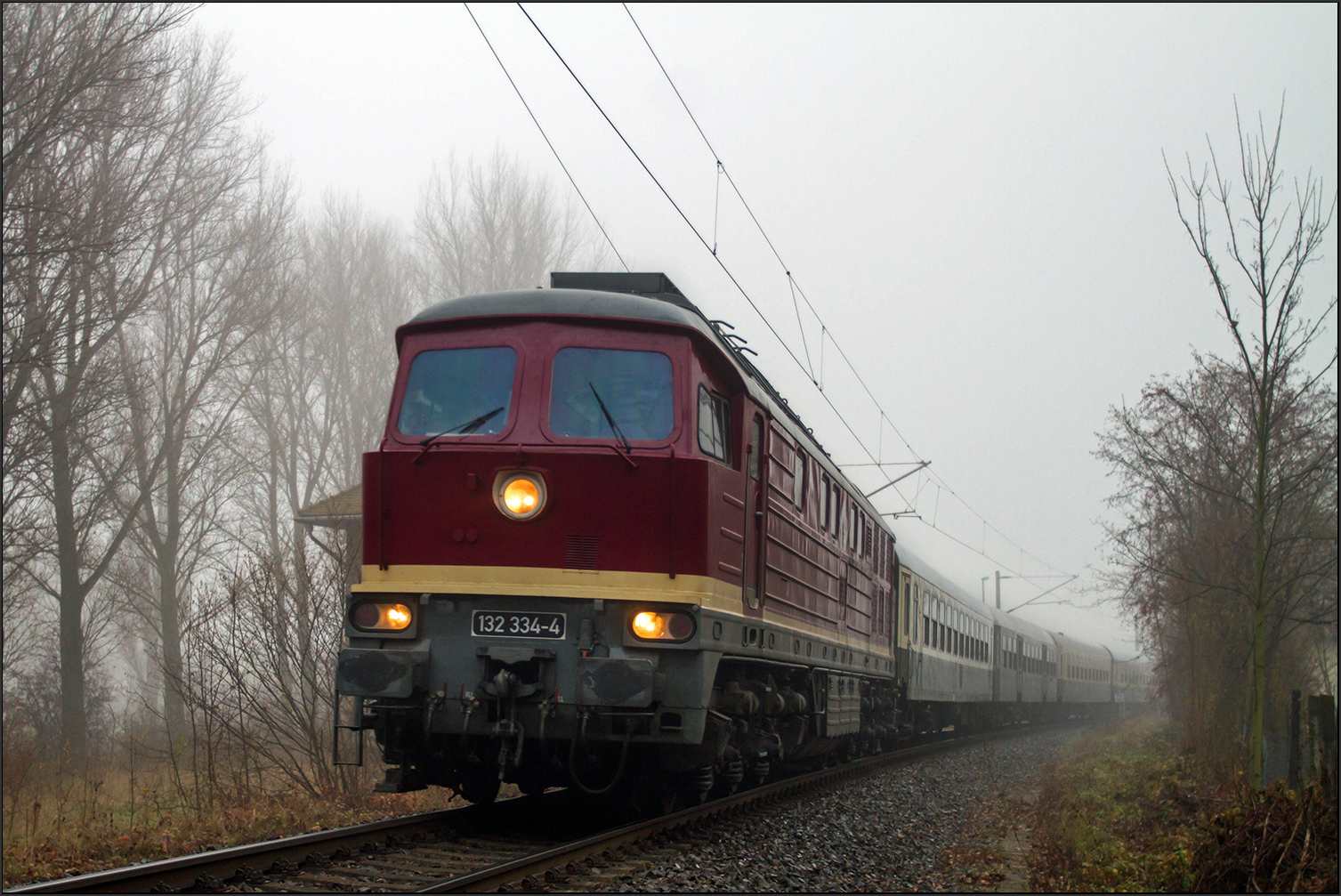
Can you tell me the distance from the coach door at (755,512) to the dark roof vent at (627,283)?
110 cm

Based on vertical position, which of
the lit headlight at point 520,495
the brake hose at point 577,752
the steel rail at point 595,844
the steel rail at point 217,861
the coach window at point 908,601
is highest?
the lit headlight at point 520,495

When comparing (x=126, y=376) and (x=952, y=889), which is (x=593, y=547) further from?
(x=126, y=376)

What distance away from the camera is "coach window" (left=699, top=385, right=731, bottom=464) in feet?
24.1

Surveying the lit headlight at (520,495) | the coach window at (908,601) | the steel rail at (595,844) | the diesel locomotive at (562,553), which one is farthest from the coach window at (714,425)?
the coach window at (908,601)

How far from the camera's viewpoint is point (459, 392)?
7281 millimetres

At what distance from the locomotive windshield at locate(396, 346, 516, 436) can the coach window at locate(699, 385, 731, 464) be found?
1213 mm

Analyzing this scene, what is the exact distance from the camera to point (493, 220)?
33094mm

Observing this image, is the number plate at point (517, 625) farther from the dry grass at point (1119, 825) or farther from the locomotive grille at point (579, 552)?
the dry grass at point (1119, 825)

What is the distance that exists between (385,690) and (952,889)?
3.44 metres

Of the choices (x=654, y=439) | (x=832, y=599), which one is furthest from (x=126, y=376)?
(x=654, y=439)

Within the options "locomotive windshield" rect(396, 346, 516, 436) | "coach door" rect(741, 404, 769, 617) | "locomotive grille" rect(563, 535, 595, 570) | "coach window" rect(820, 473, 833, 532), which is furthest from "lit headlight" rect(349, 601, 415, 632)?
"coach window" rect(820, 473, 833, 532)

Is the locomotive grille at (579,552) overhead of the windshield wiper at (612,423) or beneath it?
beneath

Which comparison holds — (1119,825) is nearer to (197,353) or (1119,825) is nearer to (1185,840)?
(1185,840)

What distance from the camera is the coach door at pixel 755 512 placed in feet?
26.1
